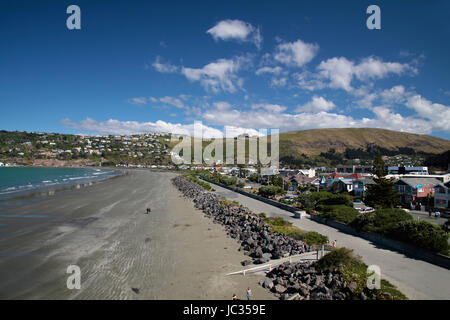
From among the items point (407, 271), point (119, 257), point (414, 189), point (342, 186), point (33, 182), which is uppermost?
point (414, 189)

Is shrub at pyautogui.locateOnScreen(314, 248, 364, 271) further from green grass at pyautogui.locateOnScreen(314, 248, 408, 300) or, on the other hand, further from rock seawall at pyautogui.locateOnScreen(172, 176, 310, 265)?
rock seawall at pyautogui.locateOnScreen(172, 176, 310, 265)

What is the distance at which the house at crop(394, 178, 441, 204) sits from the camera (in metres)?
37.9

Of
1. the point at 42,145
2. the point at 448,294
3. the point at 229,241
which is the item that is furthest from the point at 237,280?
the point at 42,145

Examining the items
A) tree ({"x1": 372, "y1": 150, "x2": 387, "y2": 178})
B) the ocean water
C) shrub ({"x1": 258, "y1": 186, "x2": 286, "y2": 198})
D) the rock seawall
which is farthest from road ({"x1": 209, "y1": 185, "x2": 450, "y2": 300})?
the ocean water

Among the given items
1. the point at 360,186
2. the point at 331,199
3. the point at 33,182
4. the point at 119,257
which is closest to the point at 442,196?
the point at 360,186

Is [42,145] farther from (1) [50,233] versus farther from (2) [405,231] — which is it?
(2) [405,231]

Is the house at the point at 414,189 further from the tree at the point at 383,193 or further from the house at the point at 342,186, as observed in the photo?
the house at the point at 342,186

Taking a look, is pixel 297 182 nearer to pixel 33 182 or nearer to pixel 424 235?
pixel 424 235

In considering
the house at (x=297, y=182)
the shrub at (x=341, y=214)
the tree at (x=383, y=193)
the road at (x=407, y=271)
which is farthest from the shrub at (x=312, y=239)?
the house at (x=297, y=182)

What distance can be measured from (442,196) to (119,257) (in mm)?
38499

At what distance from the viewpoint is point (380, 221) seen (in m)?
18.5

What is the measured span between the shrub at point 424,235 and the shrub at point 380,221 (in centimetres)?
127
